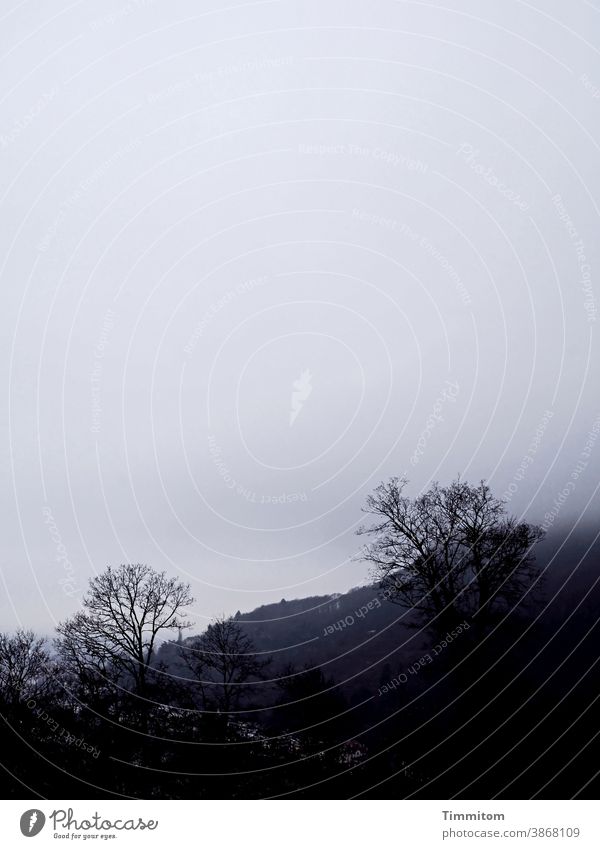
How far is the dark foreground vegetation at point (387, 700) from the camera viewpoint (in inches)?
528

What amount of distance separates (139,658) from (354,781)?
418 inches

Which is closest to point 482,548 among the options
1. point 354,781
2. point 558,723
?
point 558,723

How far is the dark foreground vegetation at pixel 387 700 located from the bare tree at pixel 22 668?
0.37ft

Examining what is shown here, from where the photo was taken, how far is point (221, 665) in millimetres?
20891

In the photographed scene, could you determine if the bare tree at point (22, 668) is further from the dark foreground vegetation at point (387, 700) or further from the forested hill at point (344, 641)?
the forested hill at point (344, 641)

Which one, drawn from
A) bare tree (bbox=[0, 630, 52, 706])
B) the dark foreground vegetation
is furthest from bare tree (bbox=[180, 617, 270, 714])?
bare tree (bbox=[0, 630, 52, 706])

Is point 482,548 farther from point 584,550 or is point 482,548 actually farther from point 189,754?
point 189,754

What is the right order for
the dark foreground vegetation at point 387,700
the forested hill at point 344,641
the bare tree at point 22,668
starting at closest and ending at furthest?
the dark foreground vegetation at point 387,700
the bare tree at point 22,668
the forested hill at point 344,641

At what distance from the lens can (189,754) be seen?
15.8 m

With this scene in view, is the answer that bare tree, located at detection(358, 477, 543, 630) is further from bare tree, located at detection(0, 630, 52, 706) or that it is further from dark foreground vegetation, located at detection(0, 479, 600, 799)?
bare tree, located at detection(0, 630, 52, 706)

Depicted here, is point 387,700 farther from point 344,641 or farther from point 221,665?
point 344,641

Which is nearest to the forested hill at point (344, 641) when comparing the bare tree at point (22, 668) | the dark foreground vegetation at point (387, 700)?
the dark foreground vegetation at point (387, 700)

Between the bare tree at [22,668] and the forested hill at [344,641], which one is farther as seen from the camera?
the forested hill at [344,641]

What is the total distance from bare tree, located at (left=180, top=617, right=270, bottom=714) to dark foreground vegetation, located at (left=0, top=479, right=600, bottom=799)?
0.14 metres
